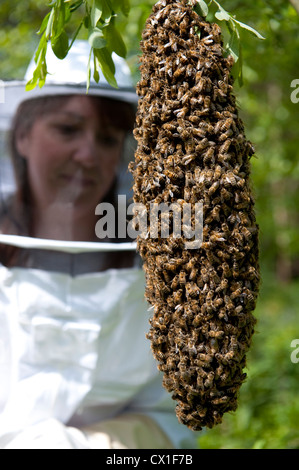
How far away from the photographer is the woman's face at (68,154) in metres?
2.10

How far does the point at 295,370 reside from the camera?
4844mm

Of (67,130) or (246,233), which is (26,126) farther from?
(246,233)

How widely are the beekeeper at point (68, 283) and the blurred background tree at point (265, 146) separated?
414 millimetres

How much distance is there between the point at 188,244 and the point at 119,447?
1.38m

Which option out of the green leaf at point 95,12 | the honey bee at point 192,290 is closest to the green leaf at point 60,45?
the green leaf at point 95,12

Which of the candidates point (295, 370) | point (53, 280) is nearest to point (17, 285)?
point (53, 280)

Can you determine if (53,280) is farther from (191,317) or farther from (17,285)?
(191,317)

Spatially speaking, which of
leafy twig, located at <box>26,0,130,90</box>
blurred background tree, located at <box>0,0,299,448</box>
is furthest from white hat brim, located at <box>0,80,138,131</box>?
leafy twig, located at <box>26,0,130,90</box>

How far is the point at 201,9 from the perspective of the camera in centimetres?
101

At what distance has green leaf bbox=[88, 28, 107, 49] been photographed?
1030mm

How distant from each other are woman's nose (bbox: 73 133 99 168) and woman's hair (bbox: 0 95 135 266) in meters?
0.11

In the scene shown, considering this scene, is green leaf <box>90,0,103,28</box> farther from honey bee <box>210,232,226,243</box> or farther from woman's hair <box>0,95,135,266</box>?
woman's hair <box>0,95,135,266</box>

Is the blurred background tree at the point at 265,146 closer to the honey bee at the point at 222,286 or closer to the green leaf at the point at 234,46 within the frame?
the green leaf at the point at 234,46
